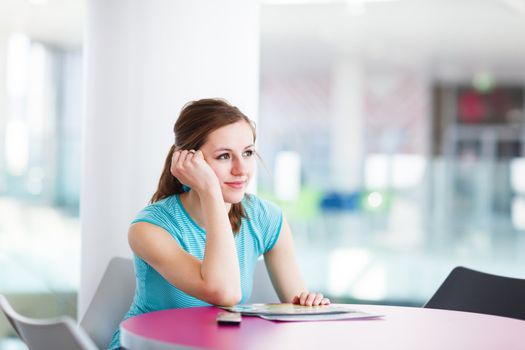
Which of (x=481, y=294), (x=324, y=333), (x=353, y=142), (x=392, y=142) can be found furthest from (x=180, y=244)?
(x=353, y=142)

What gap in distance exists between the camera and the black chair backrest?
9.25ft

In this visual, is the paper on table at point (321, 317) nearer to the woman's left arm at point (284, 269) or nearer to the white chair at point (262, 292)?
the woman's left arm at point (284, 269)

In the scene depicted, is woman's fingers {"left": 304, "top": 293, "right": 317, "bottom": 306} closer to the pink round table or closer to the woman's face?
the pink round table

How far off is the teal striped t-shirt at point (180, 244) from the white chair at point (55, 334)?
670 mm

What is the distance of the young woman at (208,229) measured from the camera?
242cm

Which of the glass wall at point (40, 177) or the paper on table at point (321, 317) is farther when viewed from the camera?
the glass wall at point (40, 177)

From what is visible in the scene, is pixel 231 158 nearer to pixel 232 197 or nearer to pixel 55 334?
pixel 232 197

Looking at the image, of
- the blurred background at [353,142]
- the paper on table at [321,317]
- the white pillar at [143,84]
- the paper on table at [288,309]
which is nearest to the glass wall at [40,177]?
the blurred background at [353,142]

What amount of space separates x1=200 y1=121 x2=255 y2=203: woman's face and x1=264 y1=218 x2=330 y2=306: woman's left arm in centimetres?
31

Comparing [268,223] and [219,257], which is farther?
[268,223]

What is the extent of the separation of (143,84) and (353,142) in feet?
25.6

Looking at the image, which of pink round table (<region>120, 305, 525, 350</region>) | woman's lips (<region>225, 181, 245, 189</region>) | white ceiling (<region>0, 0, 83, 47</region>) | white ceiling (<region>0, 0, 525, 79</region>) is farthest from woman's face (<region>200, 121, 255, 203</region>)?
white ceiling (<region>0, 0, 525, 79</region>)

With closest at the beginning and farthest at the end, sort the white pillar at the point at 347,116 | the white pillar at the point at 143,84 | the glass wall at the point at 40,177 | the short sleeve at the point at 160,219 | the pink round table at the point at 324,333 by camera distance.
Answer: the pink round table at the point at 324,333 → the short sleeve at the point at 160,219 → the white pillar at the point at 143,84 → the glass wall at the point at 40,177 → the white pillar at the point at 347,116

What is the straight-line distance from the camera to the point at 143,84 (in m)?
3.51
